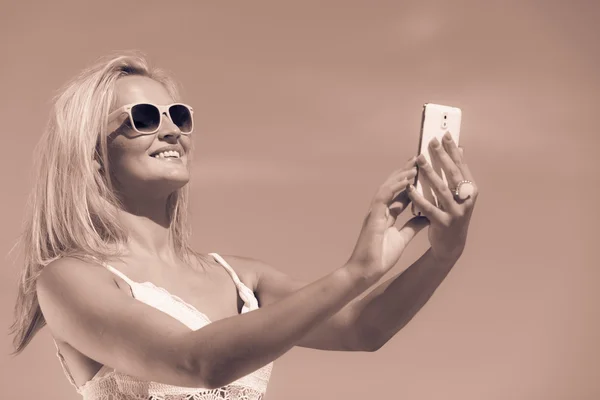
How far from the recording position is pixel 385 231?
5.49 ft

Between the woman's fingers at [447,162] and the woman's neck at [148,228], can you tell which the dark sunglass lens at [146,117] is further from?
the woman's fingers at [447,162]

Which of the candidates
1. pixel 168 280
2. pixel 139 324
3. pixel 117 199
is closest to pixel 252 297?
pixel 168 280

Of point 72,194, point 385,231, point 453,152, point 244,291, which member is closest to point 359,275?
point 385,231

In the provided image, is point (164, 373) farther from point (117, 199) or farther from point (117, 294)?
point (117, 199)

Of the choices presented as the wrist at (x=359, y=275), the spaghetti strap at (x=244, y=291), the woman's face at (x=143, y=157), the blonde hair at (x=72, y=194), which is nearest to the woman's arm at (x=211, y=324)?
the wrist at (x=359, y=275)

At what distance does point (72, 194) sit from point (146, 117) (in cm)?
21

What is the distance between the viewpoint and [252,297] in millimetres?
2117

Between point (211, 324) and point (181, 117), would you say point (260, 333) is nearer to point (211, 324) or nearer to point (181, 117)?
point (211, 324)

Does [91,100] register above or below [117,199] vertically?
above

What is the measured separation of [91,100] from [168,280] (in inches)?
15.8

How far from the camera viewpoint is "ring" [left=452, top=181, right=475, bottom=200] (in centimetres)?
177

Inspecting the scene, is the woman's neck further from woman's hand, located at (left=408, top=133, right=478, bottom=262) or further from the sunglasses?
woman's hand, located at (left=408, top=133, right=478, bottom=262)

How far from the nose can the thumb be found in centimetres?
54

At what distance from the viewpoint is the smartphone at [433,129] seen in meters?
1.80
